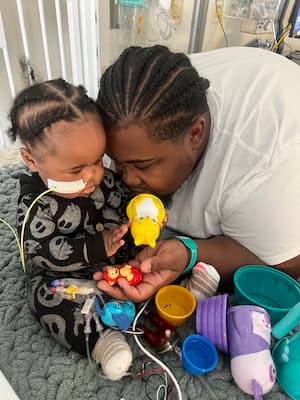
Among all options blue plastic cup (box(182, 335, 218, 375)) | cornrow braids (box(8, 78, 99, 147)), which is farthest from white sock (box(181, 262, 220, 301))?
cornrow braids (box(8, 78, 99, 147))

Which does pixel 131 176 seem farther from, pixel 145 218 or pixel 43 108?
pixel 43 108

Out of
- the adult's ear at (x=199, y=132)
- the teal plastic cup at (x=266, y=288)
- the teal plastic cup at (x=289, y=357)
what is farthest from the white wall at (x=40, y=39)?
the teal plastic cup at (x=289, y=357)

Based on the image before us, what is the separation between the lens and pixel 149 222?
79 centimetres

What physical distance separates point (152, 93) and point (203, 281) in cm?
43

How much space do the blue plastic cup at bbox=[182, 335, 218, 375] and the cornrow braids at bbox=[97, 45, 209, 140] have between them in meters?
0.41

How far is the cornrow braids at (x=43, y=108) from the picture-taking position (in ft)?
2.37

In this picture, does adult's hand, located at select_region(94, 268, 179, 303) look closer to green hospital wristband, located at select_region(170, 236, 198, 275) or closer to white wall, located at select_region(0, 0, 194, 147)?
green hospital wristband, located at select_region(170, 236, 198, 275)

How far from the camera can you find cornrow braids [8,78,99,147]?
2.37ft

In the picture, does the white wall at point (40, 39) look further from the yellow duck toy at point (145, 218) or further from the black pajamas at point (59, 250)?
the yellow duck toy at point (145, 218)

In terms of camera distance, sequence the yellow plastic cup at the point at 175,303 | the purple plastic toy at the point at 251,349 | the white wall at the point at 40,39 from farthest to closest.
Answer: the white wall at the point at 40,39, the yellow plastic cup at the point at 175,303, the purple plastic toy at the point at 251,349

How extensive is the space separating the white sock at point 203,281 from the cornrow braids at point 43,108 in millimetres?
417

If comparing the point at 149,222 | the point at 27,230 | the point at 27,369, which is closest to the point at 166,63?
the point at 149,222

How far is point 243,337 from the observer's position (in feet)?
2.41

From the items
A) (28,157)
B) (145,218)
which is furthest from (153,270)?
(28,157)
